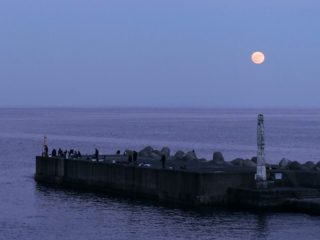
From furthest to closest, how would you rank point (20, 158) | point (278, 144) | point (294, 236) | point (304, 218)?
1. point (278, 144)
2. point (20, 158)
3. point (304, 218)
4. point (294, 236)

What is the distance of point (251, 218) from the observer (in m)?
32.3

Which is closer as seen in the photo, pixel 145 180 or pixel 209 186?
pixel 209 186

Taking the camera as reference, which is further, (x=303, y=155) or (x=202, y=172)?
(x=303, y=155)

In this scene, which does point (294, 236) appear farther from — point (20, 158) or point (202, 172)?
point (20, 158)

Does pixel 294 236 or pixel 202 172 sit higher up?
pixel 202 172

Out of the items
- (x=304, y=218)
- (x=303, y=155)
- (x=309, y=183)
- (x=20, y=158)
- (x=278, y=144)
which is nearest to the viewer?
(x=304, y=218)

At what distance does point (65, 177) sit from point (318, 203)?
1977 centimetres

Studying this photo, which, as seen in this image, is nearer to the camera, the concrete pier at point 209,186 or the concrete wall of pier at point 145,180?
the concrete pier at point 209,186

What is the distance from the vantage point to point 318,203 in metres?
32.7

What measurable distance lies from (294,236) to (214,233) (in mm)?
3407

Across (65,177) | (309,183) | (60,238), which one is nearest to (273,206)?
(309,183)

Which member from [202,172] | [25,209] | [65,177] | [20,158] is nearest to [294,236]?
[202,172]

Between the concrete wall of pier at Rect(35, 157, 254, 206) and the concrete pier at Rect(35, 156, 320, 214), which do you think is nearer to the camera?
the concrete pier at Rect(35, 156, 320, 214)

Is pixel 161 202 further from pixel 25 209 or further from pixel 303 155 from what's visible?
pixel 303 155
